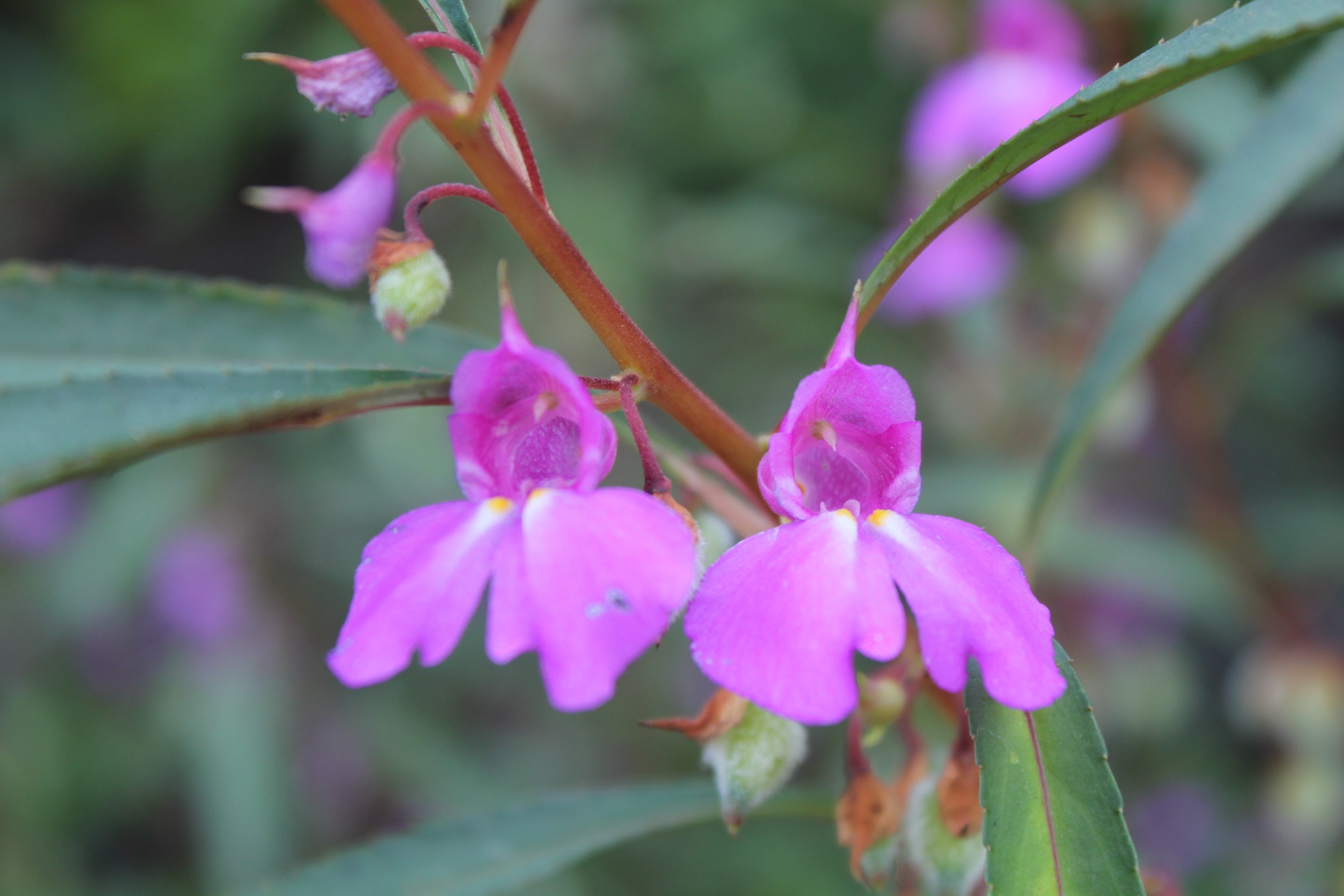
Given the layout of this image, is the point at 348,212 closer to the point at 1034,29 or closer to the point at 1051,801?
the point at 1051,801

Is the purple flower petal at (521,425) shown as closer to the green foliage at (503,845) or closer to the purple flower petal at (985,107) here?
the green foliage at (503,845)

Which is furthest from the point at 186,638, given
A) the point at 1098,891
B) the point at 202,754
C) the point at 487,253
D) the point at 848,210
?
the point at 1098,891

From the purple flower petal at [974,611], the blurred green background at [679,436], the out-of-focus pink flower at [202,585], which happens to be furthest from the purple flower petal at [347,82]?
the out-of-focus pink flower at [202,585]

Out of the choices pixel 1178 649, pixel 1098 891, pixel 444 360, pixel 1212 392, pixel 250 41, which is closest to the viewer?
pixel 1098 891

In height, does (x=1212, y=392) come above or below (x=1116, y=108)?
below

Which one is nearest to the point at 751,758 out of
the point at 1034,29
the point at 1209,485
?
the point at 1209,485

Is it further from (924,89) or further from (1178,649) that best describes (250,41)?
(1178,649)

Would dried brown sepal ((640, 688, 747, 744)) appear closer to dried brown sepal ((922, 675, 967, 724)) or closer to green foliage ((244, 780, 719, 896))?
dried brown sepal ((922, 675, 967, 724))
